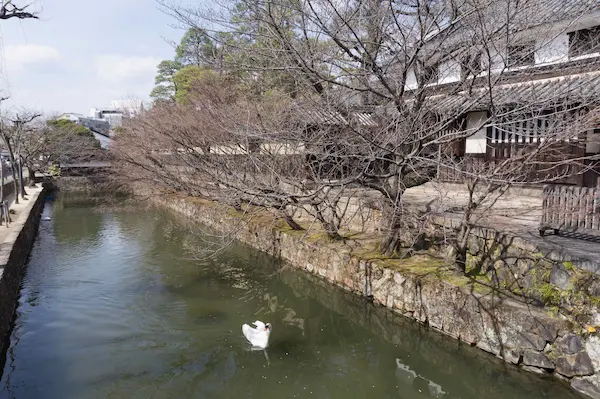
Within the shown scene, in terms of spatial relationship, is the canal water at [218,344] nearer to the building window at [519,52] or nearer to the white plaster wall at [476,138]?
the building window at [519,52]

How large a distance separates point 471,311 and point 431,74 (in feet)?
14.9

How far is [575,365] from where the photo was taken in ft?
17.6

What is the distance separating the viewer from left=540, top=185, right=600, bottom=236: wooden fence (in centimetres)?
613

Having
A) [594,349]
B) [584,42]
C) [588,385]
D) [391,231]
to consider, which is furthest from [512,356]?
[584,42]

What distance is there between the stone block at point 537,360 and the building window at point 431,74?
4533mm

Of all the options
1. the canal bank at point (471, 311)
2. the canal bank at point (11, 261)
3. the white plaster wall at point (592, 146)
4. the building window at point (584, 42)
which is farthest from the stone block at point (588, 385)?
the canal bank at point (11, 261)

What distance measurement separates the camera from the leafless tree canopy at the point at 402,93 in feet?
21.5

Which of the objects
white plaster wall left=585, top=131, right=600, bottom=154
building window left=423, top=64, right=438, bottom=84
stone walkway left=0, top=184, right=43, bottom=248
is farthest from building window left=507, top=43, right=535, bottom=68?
stone walkway left=0, top=184, right=43, bottom=248

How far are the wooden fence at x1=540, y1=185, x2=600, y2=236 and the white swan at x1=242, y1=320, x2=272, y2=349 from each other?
478 cm

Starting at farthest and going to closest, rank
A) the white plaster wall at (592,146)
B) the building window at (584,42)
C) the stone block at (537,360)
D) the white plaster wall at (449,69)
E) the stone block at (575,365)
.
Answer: the white plaster wall at (592,146) → the building window at (584,42) → the white plaster wall at (449,69) → the stone block at (537,360) → the stone block at (575,365)

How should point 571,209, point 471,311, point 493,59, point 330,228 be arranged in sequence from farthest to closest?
point 330,228 → point 493,59 → point 471,311 → point 571,209

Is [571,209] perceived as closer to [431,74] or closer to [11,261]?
[431,74]

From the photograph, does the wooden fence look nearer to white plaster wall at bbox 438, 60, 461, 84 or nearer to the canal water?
the canal water

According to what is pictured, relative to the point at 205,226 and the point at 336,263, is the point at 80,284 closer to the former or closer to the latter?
the point at 336,263
